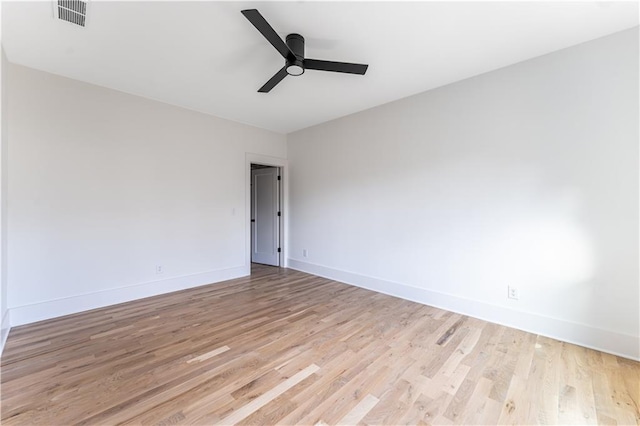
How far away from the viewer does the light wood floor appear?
1.57 metres

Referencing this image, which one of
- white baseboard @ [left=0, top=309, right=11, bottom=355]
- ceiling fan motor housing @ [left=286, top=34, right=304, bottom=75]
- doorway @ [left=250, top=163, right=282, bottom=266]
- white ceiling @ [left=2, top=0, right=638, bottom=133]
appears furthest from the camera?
doorway @ [left=250, top=163, right=282, bottom=266]

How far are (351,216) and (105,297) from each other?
3427 mm

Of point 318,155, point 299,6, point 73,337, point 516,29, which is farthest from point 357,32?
point 73,337

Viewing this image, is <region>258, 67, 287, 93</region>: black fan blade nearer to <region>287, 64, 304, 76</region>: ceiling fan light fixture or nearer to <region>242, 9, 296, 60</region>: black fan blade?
<region>287, 64, 304, 76</region>: ceiling fan light fixture

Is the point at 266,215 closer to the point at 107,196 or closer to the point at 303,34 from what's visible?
the point at 107,196

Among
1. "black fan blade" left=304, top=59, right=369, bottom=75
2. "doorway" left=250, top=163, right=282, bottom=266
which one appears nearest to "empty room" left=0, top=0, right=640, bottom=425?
"black fan blade" left=304, top=59, right=369, bottom=75

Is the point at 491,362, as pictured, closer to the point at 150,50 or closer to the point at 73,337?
the point at 73,337

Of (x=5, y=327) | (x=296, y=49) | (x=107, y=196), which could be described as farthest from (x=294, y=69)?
(x=5, y=327)

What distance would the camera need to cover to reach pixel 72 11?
195 centimetres

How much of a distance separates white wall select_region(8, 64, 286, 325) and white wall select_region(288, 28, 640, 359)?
2.33 meters

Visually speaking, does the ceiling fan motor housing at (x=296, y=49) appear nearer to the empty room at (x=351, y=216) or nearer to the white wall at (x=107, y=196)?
the empty room at (x=351, y=216)

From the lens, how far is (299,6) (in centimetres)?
189

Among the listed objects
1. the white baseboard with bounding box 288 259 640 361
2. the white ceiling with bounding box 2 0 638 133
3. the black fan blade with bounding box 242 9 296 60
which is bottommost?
the white baseboard with bounding box 288 259 640 361

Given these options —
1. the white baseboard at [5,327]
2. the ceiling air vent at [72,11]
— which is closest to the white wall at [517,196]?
the ceiling air vent at [72,11]
